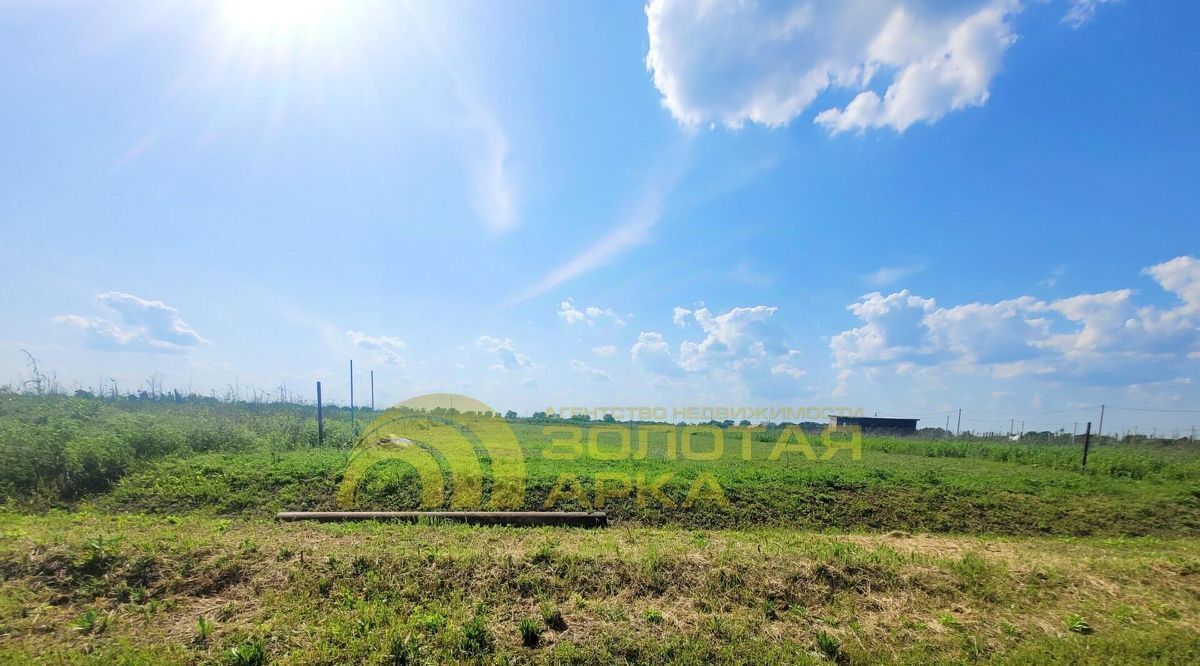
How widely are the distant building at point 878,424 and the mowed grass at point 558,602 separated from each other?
31.5 metres

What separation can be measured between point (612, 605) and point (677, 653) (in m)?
0.90

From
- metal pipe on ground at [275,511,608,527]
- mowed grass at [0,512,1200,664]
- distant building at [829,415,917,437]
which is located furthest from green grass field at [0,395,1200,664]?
distant building at [829,415,917,437]

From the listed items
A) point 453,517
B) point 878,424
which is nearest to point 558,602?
point 453,517

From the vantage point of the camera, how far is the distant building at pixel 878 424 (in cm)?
3659

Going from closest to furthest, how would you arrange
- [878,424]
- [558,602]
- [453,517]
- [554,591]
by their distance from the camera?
1. [558,602]
2. [554,591]
3. [453,517]
4. [878,424]

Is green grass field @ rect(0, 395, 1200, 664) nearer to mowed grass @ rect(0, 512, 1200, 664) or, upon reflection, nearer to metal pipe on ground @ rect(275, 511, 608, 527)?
mowed grass @ rect(0, 512, 1200, 664)

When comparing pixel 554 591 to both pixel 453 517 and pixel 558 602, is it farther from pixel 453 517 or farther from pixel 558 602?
pixel 453 517

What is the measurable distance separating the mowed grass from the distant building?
31.5 metres

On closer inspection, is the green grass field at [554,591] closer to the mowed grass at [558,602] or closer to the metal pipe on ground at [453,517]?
the mowed grass at [558,602]

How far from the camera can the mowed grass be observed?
4.25m

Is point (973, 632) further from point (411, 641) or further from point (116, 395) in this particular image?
point (116, 395)

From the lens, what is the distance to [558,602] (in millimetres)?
4898

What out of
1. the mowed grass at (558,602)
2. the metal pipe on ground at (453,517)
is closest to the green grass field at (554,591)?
the mowed grass at (558,602)

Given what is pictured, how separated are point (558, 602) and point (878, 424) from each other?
151 ft
